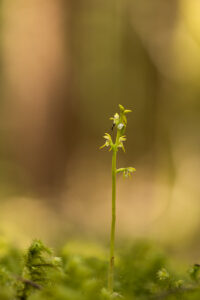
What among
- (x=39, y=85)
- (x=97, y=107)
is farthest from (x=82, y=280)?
(x=97, y=107)

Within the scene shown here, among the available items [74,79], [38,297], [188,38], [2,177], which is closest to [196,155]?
[188,38]

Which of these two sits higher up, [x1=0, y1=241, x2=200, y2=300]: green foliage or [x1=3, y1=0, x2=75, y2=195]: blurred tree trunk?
[x1=3, y1=0, x2=75, y2=195]: blurred tree trunk

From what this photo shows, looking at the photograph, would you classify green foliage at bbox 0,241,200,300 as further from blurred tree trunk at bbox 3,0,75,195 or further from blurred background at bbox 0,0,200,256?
blurred tree trunk at bbox 3,0,75,195

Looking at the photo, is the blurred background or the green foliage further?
the blurred background

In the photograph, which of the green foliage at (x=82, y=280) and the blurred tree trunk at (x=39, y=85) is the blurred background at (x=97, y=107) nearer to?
the blurred tree trunk at (x=39, y=85)

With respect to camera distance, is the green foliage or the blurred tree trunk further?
the blurred tree trunk

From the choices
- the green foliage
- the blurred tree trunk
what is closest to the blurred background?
the blurred tree trunk
